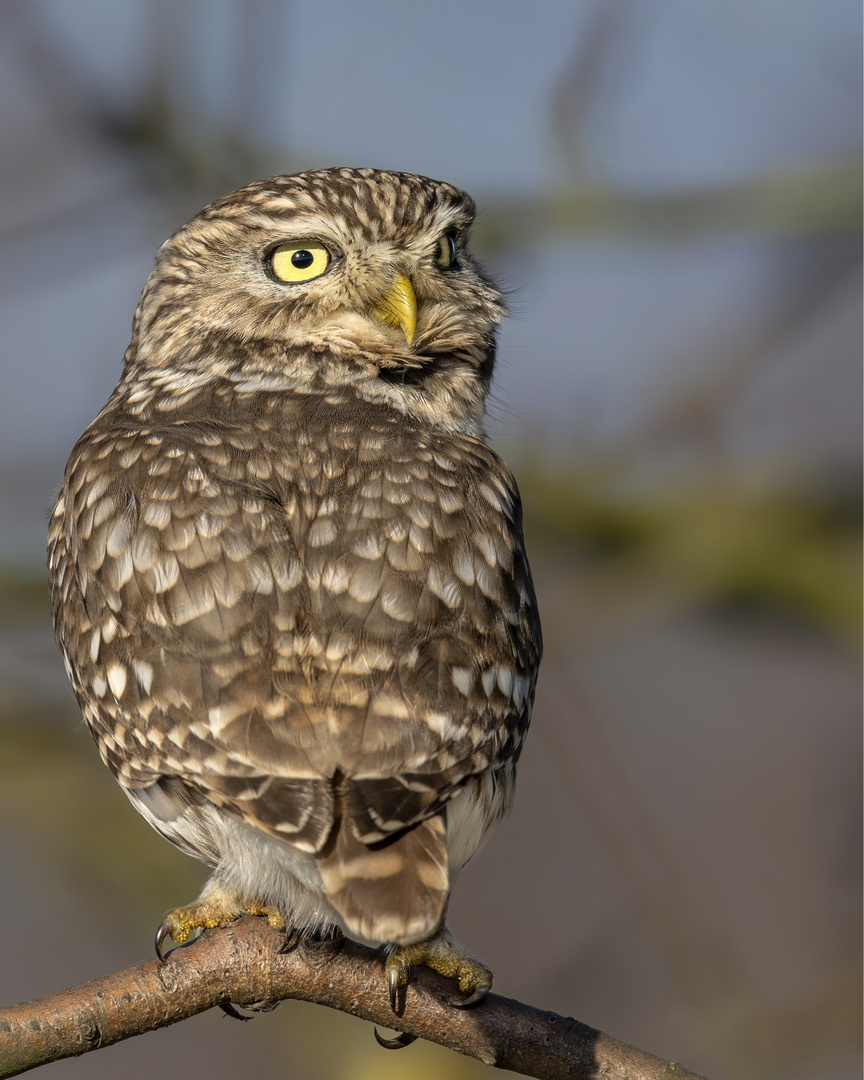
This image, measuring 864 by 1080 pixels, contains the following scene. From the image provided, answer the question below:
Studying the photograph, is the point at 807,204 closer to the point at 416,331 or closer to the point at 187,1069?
the point at 416,331

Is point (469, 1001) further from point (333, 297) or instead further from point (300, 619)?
point (333, 297)

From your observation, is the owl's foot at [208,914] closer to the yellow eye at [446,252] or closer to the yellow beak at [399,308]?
the yellow beak at [399,308]

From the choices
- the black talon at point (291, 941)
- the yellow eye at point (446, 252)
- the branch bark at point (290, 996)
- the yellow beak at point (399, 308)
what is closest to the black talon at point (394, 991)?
the branch bark at point (290, 996)

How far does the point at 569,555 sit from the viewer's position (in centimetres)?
480

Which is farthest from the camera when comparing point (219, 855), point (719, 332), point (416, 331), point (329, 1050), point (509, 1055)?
point (719, 332)

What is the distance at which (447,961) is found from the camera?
9.05 ft

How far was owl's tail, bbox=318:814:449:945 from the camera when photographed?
2.10 m

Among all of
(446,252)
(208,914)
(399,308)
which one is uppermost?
(446,252)

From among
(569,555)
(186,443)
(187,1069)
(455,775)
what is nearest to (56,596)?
(186,443)

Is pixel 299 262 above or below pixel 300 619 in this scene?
above

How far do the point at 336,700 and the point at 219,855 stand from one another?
0.63 m

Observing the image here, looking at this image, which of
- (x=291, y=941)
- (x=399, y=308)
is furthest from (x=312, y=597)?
(x=399, y=308)

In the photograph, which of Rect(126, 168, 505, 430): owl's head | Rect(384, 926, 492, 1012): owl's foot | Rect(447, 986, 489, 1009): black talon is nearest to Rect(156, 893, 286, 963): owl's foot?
Rect(384, 926, 492, 1012): owl's foot

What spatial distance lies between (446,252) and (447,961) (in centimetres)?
194
